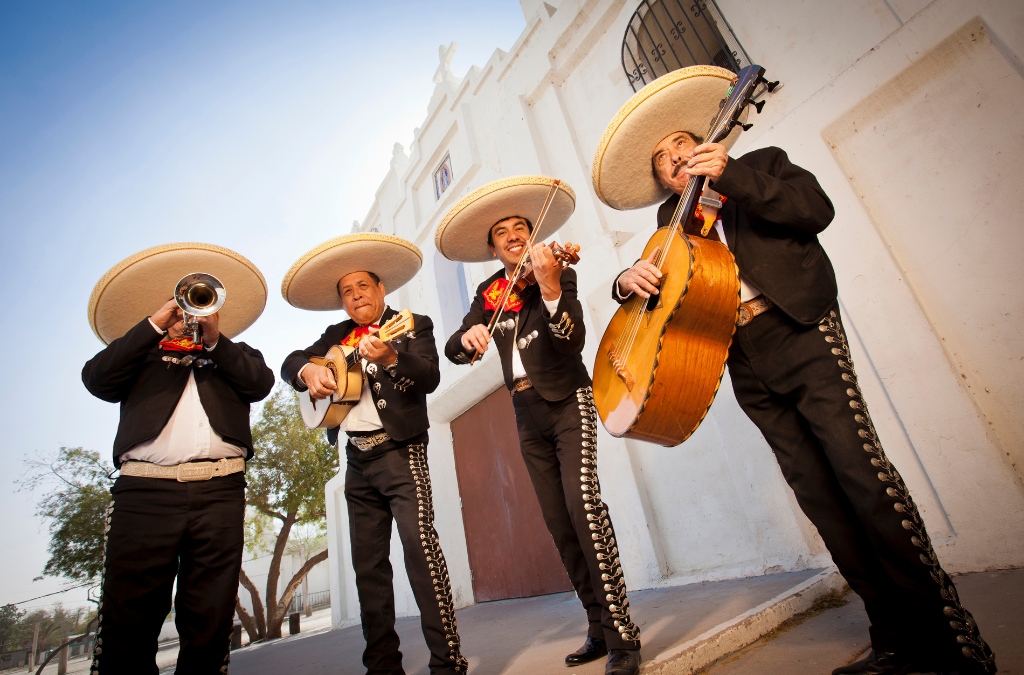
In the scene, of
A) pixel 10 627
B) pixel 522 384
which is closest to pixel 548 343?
pixel 522 384

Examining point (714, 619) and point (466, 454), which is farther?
point (466, 454)

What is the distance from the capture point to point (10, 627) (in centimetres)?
2591

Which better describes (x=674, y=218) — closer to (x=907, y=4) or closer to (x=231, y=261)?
(x=231, y=261)

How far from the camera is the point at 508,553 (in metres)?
6.55

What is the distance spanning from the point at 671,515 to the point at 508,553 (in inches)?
109

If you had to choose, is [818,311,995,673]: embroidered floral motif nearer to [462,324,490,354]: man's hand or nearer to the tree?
[462,324,490,354]: man's hand

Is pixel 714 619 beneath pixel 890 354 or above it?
beneath

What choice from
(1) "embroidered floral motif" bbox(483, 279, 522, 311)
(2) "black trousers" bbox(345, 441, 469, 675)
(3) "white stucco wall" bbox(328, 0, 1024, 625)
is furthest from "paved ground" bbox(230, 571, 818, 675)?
(1) "embroidered floral motif" bbox(483, 279, 522, 311)

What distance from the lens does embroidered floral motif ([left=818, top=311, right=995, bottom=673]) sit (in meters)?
1.42

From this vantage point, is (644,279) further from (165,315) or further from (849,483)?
(165,315)

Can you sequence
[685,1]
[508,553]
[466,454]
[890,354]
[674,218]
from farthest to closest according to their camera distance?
[466,454] < [508,553] < [685,1] < [890,354] < [674,218]

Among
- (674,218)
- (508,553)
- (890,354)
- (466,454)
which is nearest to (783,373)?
(674,218)

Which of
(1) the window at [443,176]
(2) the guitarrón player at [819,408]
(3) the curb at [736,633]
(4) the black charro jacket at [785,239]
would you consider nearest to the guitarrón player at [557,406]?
(3) the curb at [736,633]

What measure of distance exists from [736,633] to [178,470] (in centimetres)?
256
